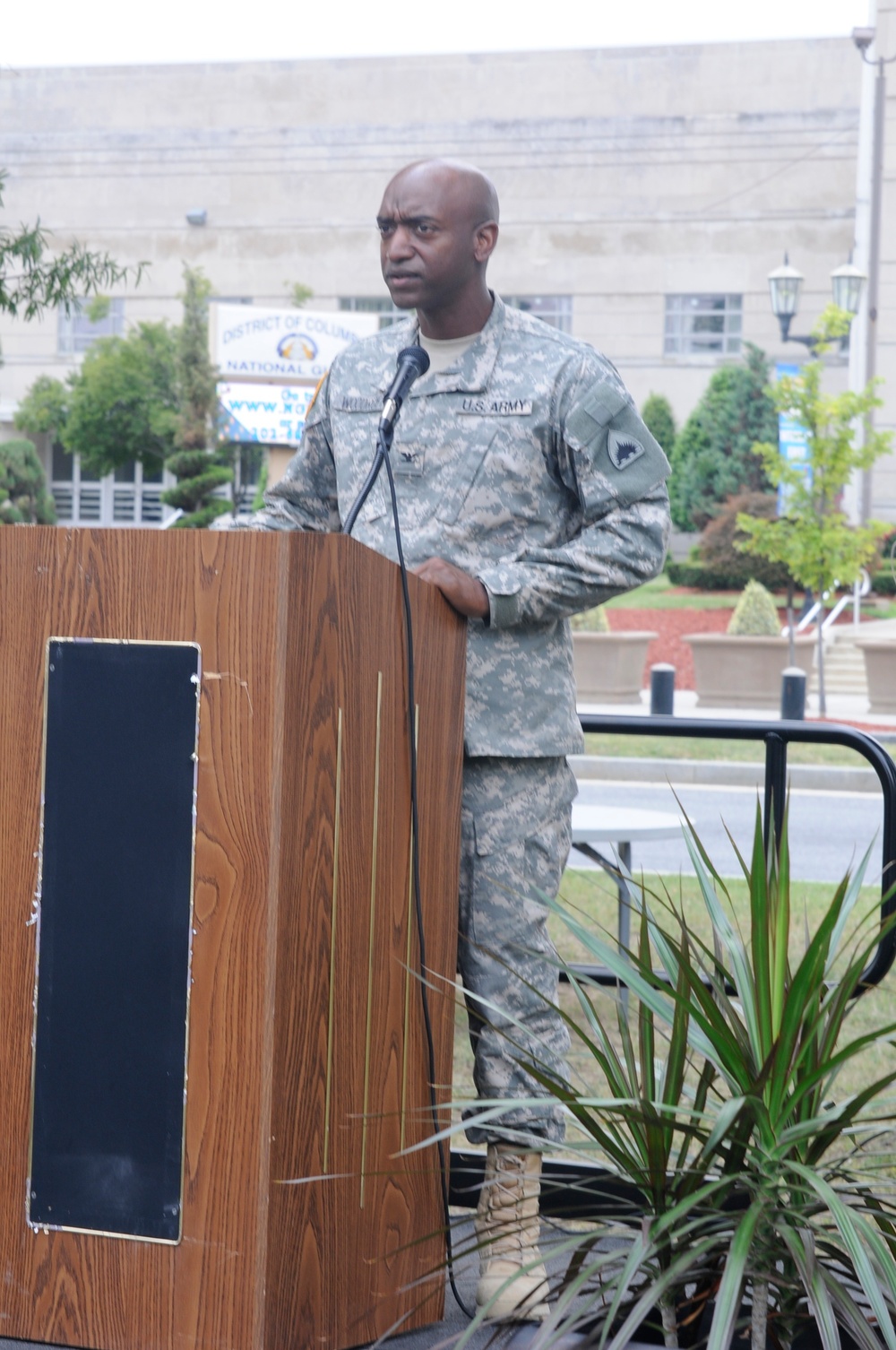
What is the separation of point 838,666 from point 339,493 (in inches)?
769

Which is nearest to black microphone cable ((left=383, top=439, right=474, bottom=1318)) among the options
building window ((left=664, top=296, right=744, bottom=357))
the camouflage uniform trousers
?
the camouflage uniform trousers

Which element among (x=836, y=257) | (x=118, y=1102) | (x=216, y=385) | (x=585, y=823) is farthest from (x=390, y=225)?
(x=836, y=257)

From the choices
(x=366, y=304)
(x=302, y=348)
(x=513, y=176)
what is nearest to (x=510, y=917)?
(x=302, y=348)

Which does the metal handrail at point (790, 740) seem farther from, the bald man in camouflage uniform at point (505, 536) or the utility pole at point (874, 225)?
the utility pole at point (874, 225)

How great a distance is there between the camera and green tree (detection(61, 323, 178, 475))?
40.1 meters

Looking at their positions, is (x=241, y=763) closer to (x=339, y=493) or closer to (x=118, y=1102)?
(x=118, y=1102)

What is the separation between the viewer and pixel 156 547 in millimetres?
2268

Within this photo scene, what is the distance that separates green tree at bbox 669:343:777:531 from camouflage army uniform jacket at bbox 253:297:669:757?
32.3 metres

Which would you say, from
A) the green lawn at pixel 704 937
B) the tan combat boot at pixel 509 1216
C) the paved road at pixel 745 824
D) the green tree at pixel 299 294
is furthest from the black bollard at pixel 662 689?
the green tree at pixel 299 294

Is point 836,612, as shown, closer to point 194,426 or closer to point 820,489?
point 820,489

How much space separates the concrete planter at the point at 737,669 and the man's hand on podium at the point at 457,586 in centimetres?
1500

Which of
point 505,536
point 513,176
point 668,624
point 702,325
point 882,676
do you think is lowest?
point 505,536

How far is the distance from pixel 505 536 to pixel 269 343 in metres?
33.4

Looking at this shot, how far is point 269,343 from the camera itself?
35.3 m
